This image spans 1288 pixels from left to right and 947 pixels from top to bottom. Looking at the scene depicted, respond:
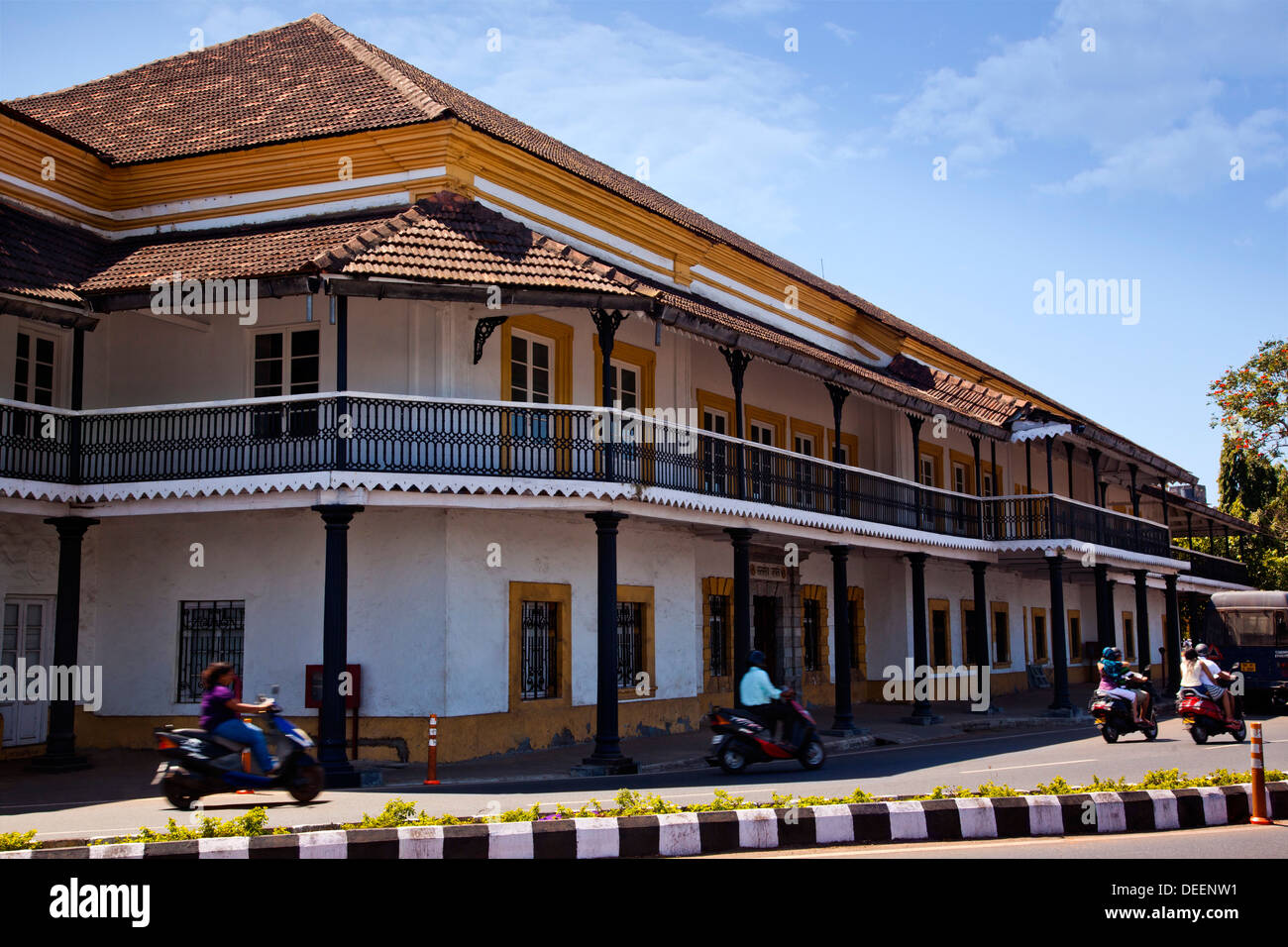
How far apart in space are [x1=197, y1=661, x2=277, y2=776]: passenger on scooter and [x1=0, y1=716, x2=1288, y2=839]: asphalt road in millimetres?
619

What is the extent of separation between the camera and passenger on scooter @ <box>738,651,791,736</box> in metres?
15.1

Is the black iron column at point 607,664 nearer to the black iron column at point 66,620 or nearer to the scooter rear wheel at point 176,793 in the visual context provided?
the scooter rear wheel at point 176,793

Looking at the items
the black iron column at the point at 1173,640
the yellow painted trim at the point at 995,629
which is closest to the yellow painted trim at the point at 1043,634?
the yellow painted trim at the point at 995,629

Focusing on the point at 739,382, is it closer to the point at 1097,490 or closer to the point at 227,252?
the point at 227,252

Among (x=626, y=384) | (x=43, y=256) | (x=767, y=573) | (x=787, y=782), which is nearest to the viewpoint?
(x=787, y=782)

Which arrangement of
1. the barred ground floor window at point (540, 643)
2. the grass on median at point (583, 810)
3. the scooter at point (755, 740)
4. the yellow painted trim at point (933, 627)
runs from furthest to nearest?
the yellow painted trim at point (933, 627), the barred ground floor window at point (540, 643), the scooter at point (755, 740), the grass on median at point (583, 810)

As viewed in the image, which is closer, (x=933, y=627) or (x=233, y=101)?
(x=233, y=101)

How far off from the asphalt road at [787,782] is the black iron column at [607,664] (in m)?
0.35

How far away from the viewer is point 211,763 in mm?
11070

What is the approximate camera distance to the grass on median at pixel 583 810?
8641 millimetres

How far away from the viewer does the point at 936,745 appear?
64.1ft

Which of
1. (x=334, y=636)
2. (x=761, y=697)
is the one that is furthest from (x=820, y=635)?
(x=334, y=636)

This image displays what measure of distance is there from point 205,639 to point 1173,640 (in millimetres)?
24125

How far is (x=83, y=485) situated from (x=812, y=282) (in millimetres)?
16338
